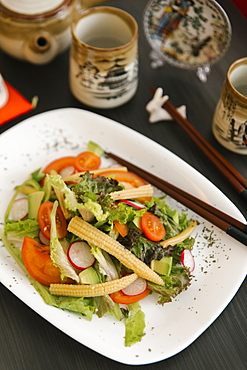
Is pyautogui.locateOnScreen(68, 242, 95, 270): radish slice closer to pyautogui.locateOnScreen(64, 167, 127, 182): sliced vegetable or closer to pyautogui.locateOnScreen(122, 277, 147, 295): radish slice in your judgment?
pyautogui.locateOnScreen(122, 277, 147, 295): radish slice

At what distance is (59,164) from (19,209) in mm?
259

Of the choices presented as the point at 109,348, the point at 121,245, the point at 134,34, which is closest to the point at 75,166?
the point at 121,245

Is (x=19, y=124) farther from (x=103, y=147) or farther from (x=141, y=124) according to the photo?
(x=141, y=124)

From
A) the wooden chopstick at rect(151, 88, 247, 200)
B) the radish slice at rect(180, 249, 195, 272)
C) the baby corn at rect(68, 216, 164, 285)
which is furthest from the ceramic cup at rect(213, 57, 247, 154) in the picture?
the baby corn at rect(68, 216, 164, 285)

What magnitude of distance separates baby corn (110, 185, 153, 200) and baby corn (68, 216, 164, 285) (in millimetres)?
153

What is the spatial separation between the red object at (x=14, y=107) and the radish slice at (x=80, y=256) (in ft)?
2.66

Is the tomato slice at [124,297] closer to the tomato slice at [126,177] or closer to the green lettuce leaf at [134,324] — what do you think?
the green lettuce leaf at [134,324]

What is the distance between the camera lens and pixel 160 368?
4.72 feet

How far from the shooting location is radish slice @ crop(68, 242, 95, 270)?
1.51 m

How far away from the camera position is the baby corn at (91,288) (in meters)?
1.46

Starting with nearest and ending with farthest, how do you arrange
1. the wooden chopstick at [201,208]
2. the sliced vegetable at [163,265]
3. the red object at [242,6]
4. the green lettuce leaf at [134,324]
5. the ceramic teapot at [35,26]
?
the green lettuce leaf at [134,324]
the sliced vegetable at [163,265]
the wooden chopstick at [201,208]
the ceramic teapot at [35,26]
the red object at [242,6]

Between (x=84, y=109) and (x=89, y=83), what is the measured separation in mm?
183

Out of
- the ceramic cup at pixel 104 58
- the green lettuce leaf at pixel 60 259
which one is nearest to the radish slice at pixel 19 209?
the green lettuce leaf at pixel 60 259

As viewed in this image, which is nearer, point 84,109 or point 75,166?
point 75,166
